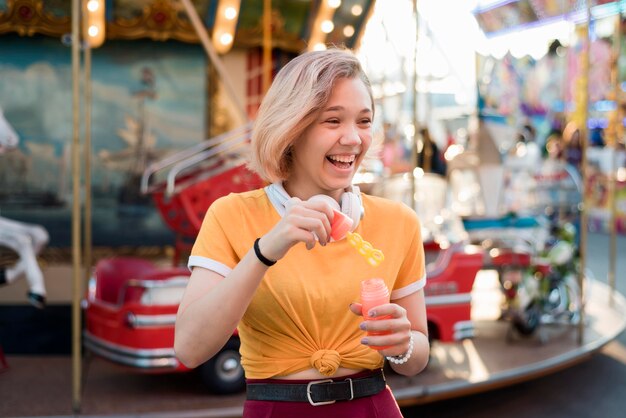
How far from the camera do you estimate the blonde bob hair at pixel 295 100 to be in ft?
4.45

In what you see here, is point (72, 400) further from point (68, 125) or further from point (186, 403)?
point (68, 125)

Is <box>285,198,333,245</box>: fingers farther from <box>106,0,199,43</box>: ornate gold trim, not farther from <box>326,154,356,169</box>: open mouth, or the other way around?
<box>106,0,199,43</box>: ornate gold trim

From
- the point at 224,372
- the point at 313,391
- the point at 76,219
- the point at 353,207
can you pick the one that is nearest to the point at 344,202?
the point at 353,207

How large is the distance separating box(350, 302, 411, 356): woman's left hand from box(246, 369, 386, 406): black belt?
0.16 m

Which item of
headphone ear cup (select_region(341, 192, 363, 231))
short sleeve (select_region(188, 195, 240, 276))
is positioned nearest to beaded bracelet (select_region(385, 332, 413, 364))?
headphone ear cup (select_region(341, 192, 363, 231))

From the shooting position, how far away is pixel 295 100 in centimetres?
136

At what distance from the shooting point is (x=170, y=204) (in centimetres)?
533

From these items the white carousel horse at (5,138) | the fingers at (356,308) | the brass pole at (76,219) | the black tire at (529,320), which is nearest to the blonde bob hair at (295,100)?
the fingers at (356,308)

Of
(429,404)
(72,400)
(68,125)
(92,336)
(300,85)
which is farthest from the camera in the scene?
(68,125)

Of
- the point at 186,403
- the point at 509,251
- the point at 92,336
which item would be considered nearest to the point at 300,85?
the point at 186,403

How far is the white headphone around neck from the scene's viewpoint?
141 cm

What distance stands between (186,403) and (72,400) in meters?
0.65

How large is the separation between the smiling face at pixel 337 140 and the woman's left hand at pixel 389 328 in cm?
29

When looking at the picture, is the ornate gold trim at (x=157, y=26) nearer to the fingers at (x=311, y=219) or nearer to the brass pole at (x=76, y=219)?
the brass pole at (x=76, y=219)
